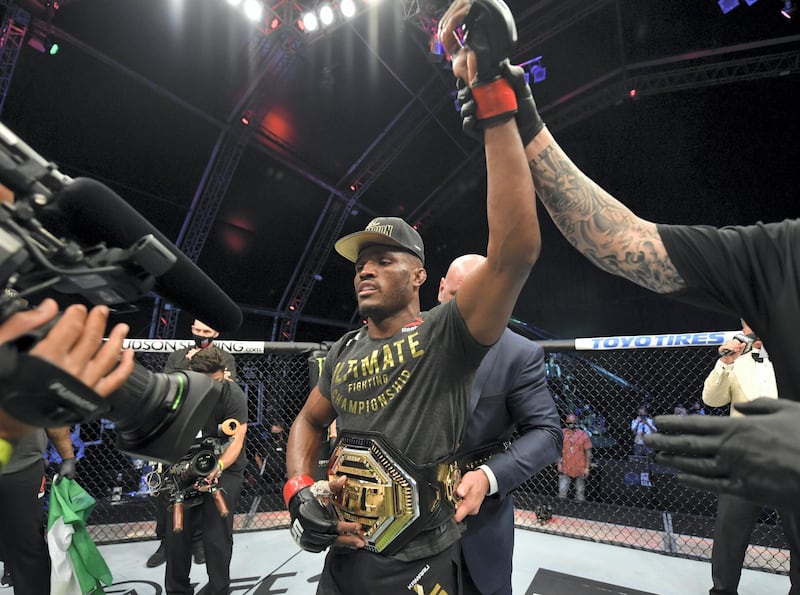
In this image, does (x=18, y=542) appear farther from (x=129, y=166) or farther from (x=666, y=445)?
(x=129, y=166)

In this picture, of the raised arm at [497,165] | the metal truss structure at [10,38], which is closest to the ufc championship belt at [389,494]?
the raised arm at [497,165]

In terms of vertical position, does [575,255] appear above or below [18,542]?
above

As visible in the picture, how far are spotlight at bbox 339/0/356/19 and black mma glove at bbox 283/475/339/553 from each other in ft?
28.1

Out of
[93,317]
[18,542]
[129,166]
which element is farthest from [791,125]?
[129,166]

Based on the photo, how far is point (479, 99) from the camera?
1.02 metres

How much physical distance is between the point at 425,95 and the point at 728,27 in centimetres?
640

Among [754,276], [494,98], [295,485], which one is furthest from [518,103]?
[295,485]

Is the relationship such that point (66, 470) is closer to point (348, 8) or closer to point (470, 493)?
point (470, 493)

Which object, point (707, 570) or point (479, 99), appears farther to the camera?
point (707, 570)

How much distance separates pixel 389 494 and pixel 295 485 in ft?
1.63

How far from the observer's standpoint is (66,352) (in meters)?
0.63

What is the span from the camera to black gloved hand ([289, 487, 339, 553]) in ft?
4.48

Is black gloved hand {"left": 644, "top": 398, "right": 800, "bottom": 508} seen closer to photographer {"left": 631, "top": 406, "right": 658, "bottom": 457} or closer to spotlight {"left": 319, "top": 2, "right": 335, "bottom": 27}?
photographer {"left": 631, "top": 406, "right": 658, "bottom": 457}

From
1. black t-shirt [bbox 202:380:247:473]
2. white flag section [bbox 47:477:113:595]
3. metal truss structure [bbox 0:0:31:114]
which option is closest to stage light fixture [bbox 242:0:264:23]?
metal truss structure [bbox 0:0:31:114]
